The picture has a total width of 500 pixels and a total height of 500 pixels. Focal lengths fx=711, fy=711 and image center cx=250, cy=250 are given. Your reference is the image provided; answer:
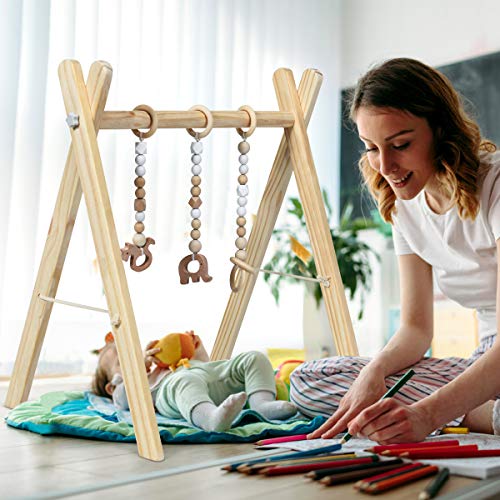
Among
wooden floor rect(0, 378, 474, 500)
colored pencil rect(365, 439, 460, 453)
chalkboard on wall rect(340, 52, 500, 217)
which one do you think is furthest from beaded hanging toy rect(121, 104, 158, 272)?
chalkboard on wall rect(340, 52, 500, 217)

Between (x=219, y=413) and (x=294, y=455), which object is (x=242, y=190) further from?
(x=294, y=455)

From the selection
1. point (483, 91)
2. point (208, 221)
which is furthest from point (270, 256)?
point (483, 91)

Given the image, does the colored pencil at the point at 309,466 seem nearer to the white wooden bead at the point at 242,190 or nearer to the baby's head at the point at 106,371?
the white wooden bead at the point at 242,190

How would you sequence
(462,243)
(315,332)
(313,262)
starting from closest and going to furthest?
(462,243), (315,332), (313,262)

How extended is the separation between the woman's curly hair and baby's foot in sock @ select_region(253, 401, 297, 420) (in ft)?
1.84

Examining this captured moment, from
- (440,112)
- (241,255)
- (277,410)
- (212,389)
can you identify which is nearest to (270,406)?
(277,410)

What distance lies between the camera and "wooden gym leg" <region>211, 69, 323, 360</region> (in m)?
1.88

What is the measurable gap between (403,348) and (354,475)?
0.55 m

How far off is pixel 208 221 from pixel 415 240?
73.9 inches

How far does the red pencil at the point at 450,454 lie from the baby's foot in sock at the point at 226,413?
37cm

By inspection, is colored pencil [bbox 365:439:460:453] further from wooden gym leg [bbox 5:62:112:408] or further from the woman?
wooden gym leg [bbox 5:62:112:408]

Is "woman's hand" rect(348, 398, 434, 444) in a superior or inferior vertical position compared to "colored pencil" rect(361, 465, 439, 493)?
superior

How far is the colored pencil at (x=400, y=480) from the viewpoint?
0.98m

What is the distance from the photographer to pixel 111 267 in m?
1.36
